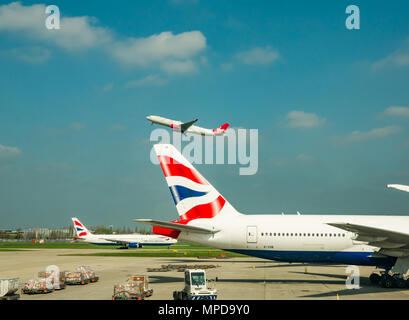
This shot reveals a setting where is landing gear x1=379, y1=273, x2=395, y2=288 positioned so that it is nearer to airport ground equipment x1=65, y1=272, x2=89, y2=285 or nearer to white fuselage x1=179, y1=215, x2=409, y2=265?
white fuselage x1=179, y1=215, x2=409, y2=265

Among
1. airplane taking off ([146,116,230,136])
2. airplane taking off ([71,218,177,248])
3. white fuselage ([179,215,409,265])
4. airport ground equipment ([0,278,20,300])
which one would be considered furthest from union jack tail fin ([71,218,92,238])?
airport ground equipment ([0,278,20,300])

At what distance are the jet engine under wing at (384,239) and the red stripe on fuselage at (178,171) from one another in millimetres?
11559

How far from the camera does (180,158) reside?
31.1m

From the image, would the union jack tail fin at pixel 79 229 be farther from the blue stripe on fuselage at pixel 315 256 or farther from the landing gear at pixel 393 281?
the landing gear at pixel 393 281

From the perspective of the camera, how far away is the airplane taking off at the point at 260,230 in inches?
1141

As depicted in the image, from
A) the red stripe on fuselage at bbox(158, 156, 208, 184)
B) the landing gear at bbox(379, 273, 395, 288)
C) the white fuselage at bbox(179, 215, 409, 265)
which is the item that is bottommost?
the landing gear at bbox(379, 273, 395, 288)

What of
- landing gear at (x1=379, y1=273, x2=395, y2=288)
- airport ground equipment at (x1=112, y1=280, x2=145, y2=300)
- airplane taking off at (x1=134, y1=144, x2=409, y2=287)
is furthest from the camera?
airplane taking off at (x1=134, y1=144, x2=409, y2=287)

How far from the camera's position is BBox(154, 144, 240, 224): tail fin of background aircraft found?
99.9ft

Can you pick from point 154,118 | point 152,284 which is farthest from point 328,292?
point 154,118

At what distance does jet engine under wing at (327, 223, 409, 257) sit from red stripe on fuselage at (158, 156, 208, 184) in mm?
11559

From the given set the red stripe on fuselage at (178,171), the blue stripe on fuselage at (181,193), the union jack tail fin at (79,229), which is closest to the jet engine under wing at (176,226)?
the blue stripe on fuselage at (181,193)

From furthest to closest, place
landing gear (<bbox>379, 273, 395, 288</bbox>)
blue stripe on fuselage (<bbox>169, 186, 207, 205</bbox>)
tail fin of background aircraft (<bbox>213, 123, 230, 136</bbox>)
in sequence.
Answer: tail fin of background aircraft (<bbox>213, 123, 230, 136</bbox>)
blue stripe on fuselage (<bbox>169, 186, 207, 205</bbox>)
landing gear (<bbox>379, 273, 395, 288</bbox>)
